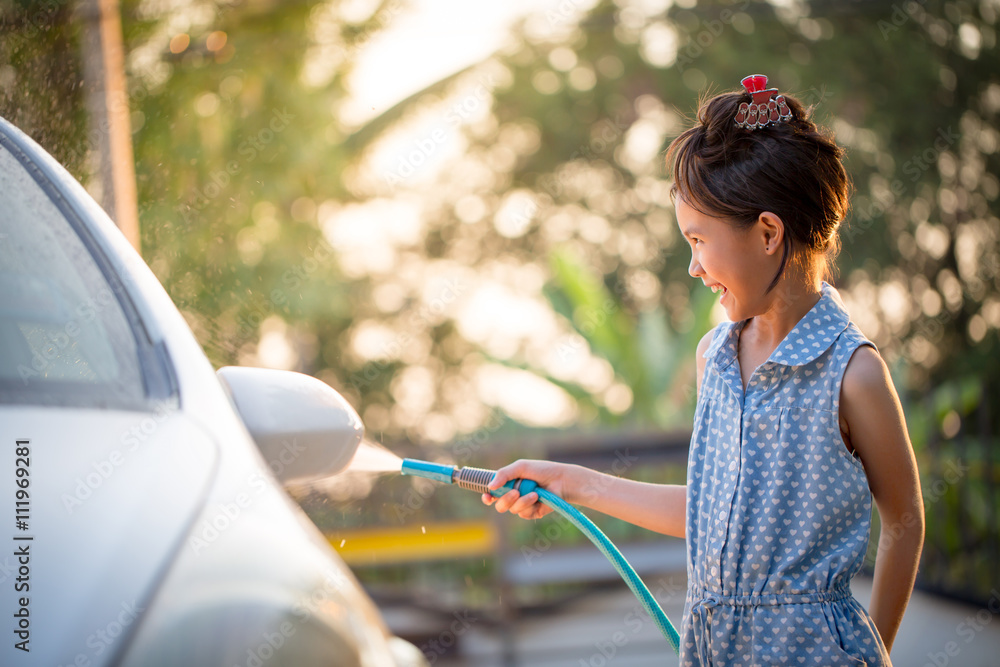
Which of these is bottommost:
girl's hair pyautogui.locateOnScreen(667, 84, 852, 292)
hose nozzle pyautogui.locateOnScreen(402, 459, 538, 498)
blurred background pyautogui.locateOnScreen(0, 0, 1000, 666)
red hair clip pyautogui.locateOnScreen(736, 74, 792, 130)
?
blurred background pyautogui.locateOnScreen(0, 0, 1000, 666)

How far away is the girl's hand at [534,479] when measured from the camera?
4.75 feet

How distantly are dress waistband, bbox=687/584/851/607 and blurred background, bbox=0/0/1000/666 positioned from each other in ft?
2.88

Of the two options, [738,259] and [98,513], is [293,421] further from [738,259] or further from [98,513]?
[738,259]

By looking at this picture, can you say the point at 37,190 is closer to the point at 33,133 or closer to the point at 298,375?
the point at 298,375

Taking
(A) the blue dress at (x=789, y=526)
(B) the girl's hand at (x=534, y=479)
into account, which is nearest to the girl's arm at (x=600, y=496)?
(B) the girl's hand at (x=534, y=479)

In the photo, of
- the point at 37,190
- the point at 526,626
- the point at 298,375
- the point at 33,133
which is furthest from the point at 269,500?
the point at 526,626

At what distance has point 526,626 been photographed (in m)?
4.91

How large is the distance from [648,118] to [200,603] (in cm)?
1136

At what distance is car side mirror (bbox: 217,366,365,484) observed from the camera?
100cm

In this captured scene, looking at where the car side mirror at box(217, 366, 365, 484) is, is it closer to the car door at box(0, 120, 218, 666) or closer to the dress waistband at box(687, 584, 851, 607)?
the car door at box(0, 120, 218, 666)

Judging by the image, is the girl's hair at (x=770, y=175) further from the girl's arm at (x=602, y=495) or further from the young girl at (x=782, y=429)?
the girl's arm at (x=602, y=495)

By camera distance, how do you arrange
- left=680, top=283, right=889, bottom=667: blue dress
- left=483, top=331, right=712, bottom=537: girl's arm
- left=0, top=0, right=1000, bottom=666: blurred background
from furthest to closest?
left=0, top=0, right=1000, bottom=666: blurred background
left=483, top=331, right=712, bottom=537: girl's arm
left=680, top=283, right=889, bottom=667: blue dress

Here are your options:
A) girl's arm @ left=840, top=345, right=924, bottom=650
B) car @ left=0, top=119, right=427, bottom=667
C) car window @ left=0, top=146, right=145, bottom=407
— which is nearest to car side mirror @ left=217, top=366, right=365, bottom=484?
car @ left=0, top=119, right=427, bottom=667

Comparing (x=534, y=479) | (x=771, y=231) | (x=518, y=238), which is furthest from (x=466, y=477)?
(x=518, y=238)
